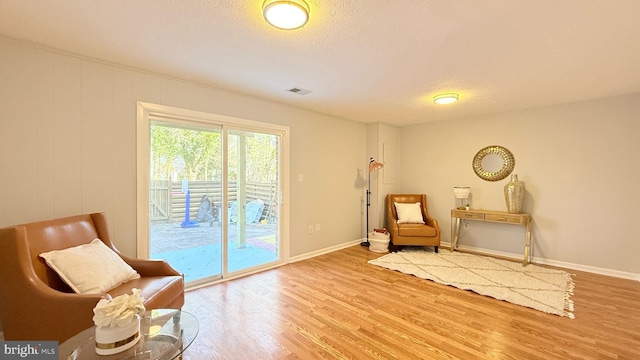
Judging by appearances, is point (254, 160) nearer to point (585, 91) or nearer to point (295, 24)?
point (295, 24)

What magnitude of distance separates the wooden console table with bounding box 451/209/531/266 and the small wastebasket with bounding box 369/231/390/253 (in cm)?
115

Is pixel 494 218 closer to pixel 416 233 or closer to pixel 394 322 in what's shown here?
pixel 416 233

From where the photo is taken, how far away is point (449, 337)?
2.14 metres

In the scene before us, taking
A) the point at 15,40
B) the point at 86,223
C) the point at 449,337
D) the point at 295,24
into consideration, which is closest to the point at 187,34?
the point at 295,24

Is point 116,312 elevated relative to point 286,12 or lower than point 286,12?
lower

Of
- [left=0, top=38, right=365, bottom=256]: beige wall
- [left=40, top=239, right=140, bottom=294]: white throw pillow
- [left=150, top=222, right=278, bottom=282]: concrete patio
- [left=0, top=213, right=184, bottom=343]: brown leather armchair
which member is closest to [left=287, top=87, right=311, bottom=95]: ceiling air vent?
[left=0, top=38, right=365, bottom=256]: beige wall

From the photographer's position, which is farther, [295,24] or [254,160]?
[254,160]

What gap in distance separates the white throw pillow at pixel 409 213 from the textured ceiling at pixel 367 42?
217 centimetres

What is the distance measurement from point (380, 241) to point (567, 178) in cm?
283

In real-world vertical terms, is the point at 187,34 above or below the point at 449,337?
above

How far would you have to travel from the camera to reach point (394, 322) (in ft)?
7.76

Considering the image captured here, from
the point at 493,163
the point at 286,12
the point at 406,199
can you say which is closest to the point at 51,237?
the point at 286,12

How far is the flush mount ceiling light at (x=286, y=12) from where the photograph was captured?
1576 mm

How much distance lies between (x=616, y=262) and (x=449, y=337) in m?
3.18
